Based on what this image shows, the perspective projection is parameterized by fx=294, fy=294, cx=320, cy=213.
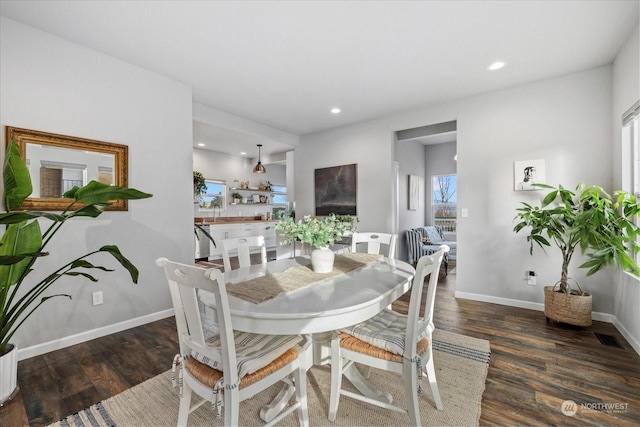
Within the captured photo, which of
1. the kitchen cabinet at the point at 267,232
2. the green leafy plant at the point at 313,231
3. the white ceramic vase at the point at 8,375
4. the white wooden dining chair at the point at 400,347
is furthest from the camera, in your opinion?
the kitchen cabinet at the point at 267,232

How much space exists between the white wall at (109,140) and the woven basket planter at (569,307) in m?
3.84

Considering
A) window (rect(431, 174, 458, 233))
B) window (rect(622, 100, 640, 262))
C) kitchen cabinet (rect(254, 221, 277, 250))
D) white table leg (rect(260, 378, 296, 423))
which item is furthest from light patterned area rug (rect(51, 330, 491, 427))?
kitchen cabinet (rect(254, 221, 277, 250))

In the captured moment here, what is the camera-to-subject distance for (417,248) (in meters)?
5.35

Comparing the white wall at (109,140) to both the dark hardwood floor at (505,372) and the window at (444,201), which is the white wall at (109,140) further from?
the window at (444,201)

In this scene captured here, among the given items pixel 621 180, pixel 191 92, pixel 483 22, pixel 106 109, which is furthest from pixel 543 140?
pixel 106 109

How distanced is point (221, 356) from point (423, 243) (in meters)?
5.05

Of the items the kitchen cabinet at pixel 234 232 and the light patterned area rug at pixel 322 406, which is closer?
the light patterned area rug at pixel 322 406

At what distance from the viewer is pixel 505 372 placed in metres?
2.08

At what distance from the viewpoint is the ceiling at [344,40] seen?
2.13 meters

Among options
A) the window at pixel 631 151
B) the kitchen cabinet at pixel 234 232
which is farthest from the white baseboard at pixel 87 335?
the window at pixel 631 151

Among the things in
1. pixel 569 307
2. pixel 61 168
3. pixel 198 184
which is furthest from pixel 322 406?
pixel 198 184

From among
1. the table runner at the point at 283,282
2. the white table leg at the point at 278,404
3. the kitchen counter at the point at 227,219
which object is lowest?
the white table leg at the point at 278,404

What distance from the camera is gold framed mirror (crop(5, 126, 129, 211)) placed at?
236 cm

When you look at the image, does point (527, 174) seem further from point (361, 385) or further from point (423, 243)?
point (361, 385)
